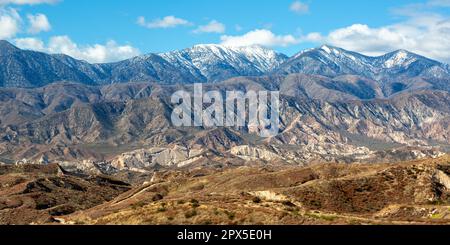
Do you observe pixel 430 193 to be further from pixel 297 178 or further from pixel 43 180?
pixel 43 180

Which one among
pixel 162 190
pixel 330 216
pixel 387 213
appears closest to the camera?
pixel 330 216

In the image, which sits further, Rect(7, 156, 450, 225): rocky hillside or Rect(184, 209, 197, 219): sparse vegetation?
Rect(184, 209, 197, 219): sparse vegetation

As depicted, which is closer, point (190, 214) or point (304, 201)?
point (190, 214)

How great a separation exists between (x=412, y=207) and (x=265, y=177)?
71005 mm

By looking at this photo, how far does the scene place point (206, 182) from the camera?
576ft

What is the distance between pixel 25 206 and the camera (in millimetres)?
146125

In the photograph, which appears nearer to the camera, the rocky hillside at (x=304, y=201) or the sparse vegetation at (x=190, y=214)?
the rocky hillside at (x=304, y=201)
